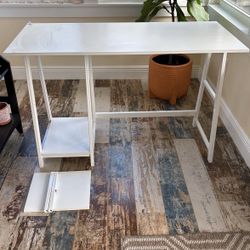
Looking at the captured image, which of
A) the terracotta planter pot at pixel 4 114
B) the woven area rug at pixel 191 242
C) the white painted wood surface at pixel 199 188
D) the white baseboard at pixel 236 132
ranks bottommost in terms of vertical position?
the white painted wood surface at pixel 199 188

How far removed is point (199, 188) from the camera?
176cm

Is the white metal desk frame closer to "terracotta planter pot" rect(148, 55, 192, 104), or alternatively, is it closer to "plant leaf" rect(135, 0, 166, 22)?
"terracotta planter pot" rect(148, 55, 192, 104)

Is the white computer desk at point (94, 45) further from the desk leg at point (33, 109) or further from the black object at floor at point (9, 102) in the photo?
the black object at floor at point (9, 102)

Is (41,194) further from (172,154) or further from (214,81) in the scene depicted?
(214,81)

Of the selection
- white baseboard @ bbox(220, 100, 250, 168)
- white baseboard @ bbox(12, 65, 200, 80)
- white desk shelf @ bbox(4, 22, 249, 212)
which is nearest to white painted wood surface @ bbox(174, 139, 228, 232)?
white desk shelf @ bbox(4, 22, 249, 212)

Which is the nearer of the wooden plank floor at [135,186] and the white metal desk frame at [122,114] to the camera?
the wooden plank floor at [135,186]

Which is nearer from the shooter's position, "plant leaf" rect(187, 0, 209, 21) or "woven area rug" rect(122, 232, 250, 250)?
"woven area rug" rect(122, 232, 250, 250)

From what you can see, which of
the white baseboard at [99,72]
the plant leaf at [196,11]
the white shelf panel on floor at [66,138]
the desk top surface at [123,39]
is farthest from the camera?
the white baseboard at [99,72]

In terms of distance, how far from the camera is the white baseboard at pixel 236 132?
6.44 feet

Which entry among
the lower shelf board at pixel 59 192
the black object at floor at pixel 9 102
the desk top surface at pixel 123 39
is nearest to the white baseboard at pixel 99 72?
the black object at floor at pixel 9 102

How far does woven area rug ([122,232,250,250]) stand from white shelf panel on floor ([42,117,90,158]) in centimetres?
65

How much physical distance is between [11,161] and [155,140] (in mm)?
968

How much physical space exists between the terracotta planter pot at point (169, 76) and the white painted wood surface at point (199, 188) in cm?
59

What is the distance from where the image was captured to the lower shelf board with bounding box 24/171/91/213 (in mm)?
1624
